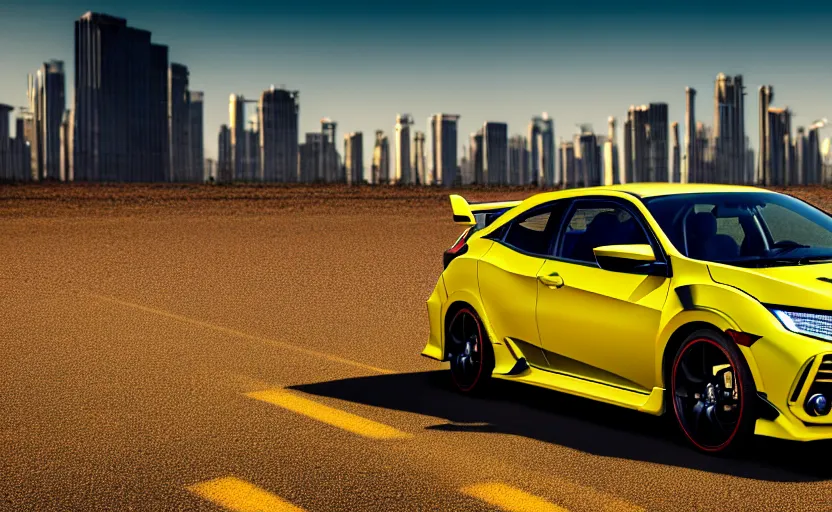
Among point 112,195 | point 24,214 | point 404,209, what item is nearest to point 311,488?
point 24,214

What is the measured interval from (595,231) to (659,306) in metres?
1.12

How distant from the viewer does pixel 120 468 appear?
7.02 meters

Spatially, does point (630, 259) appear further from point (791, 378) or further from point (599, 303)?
point (791, 378)

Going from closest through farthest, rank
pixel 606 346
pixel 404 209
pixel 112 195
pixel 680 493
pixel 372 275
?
1. pixel 680 493
2. pixel 606 346
3. pixel 372 275
4. pixel 404 209
5. pixel 112 195

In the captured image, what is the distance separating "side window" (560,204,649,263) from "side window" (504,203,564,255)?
158 mm

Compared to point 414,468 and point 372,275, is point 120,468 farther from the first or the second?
point 372,275

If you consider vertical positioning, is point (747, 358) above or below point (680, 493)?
above

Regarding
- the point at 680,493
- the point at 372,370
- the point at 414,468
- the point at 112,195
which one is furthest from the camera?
the point at 112,195

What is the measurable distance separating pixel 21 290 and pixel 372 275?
560cm

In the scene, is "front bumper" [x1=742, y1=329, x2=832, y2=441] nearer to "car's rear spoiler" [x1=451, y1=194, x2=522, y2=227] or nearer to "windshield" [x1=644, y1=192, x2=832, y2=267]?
"windshield" [x1=644, y1=192, x2=832, y2=267]

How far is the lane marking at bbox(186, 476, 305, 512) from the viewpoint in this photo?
6141mm

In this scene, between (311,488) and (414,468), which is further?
(414,468)

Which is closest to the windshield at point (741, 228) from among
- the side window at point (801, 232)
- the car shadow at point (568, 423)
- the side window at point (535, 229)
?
the side window at point (801, 232)

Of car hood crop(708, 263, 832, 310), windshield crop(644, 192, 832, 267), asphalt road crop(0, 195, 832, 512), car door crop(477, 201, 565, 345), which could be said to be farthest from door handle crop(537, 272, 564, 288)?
car hood crop(708, 263, 832, 310)
